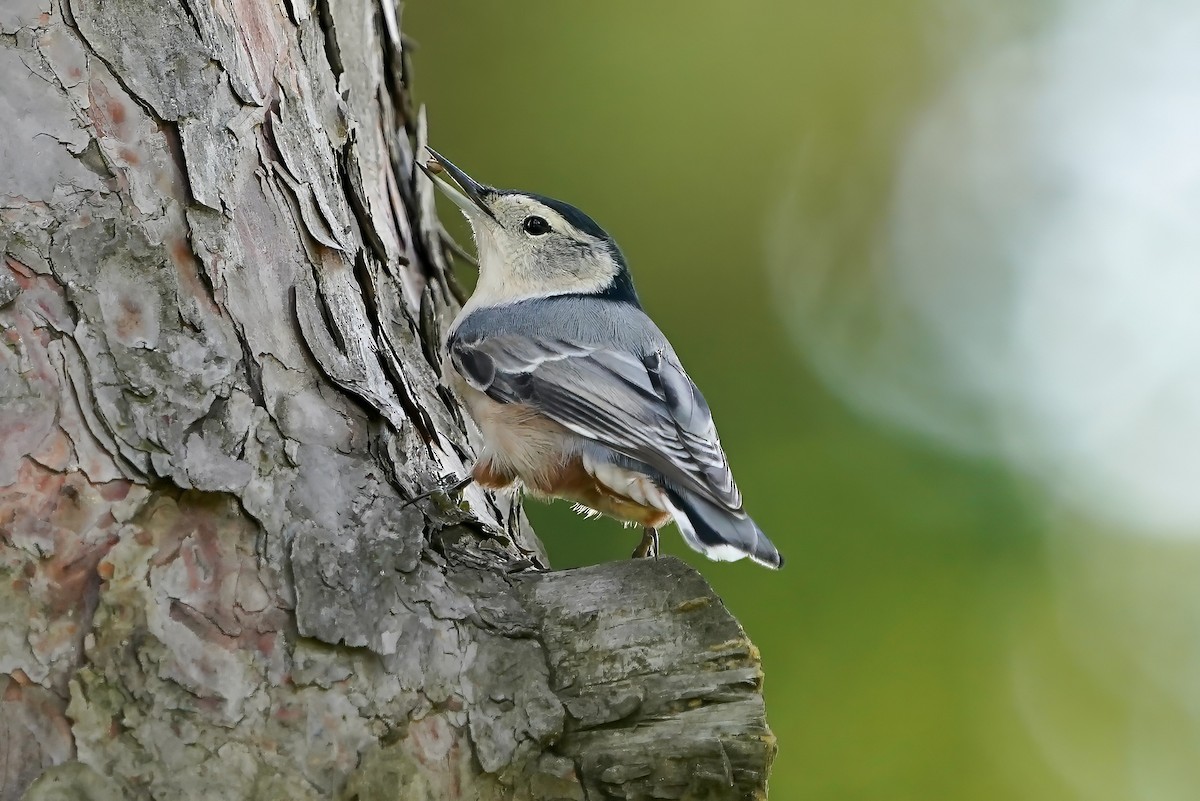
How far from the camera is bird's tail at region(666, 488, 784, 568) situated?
5.21 ft

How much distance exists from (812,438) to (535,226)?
4.04 ft

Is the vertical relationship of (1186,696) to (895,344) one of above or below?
below

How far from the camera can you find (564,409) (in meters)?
1.94

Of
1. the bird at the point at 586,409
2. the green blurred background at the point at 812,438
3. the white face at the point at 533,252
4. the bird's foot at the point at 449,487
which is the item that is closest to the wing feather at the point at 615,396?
the bird at the point at 586,409

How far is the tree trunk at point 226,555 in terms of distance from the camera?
1216 mm

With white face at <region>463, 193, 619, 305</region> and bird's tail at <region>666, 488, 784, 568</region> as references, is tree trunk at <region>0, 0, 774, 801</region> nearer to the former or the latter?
bird's tail at <region>666, 488, 784, 568</region>

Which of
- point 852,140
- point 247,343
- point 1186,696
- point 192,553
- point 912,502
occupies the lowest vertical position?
A: point 1186,696

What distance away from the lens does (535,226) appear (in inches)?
102

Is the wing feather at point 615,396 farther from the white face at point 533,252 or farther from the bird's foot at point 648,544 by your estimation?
the white face at point 533,252

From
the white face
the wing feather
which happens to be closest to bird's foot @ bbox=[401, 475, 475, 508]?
the wing feather

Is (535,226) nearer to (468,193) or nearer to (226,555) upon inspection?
(468,193)

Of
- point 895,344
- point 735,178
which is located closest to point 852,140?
point 735,178

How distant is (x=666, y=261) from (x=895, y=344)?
0.93 m

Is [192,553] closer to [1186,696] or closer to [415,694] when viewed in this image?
[415,694]
